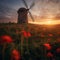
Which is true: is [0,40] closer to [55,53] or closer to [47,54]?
[47,54]

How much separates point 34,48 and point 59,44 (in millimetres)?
2119

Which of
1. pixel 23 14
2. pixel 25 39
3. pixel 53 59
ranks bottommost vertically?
pixel 53 59

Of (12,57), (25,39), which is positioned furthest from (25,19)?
(12,57)

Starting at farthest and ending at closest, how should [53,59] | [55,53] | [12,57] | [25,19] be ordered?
[25,19] < [55,53] < [53,59] < [12,57]

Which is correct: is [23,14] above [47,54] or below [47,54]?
above

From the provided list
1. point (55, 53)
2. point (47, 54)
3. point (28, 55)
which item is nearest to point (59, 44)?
point (55, 53)

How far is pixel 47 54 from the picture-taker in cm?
915

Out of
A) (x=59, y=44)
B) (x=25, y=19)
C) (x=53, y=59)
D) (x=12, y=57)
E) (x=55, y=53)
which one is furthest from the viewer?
(x=25, y=19)

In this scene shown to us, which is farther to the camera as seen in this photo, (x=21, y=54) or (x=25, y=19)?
(x=25, y=19)

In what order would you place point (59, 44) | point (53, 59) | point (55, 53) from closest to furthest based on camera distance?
point (53, 59), point (55, 53), point (59, 44)

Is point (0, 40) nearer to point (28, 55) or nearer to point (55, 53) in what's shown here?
point (28, 55)

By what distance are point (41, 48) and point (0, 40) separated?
8.87 feet

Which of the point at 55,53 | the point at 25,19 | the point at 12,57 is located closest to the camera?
the point at 12,57

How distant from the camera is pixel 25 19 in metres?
50.0
